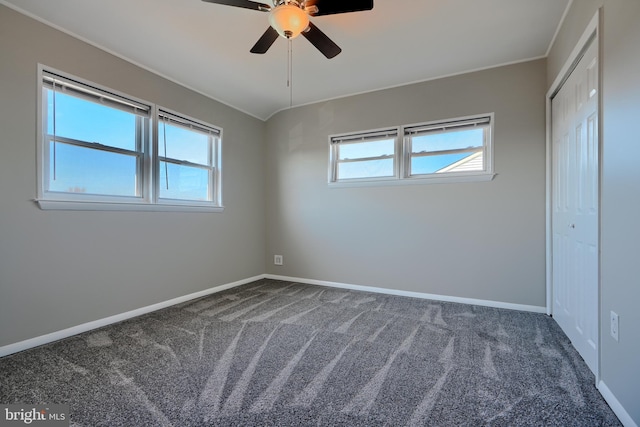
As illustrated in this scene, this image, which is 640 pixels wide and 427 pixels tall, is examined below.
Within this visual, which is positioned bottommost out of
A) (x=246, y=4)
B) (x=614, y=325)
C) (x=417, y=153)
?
(x=614, y=325)

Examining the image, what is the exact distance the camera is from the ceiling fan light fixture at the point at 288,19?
5.80ft

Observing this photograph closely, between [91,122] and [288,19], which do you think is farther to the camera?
[91,122]

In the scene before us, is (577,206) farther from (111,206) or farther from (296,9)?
(111,206)

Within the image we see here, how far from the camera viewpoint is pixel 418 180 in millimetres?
3500

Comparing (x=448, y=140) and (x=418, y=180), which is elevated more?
(x=448, y=140)

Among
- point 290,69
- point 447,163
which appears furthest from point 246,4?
point 447,163

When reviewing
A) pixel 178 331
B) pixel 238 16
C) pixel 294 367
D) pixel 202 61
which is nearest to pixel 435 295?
pixel 294 367

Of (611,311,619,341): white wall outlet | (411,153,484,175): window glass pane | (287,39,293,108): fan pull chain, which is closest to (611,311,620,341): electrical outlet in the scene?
(611,311,619,341): white wall outlet

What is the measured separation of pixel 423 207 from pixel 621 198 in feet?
6.72

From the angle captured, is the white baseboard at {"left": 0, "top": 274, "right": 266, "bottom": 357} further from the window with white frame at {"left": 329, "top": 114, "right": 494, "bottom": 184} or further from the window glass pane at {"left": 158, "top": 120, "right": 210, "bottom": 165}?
the window with white frame at {"left": 329, "top": 114, "right": 494, "bottom": 184}

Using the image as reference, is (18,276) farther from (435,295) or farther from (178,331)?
(435,295)

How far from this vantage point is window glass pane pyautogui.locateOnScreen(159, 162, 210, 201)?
3.22 m

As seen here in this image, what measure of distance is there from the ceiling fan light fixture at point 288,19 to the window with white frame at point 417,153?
2108 mm

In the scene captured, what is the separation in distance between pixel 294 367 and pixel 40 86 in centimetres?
290
